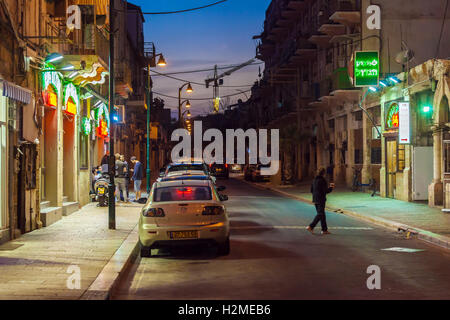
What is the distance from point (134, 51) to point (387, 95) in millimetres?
28317

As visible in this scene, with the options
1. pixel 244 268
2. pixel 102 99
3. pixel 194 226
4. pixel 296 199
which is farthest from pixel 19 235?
pixel 296 199

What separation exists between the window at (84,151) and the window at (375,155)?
47.7 ft

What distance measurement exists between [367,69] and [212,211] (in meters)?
18.0

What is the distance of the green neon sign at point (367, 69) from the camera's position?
1059 inches

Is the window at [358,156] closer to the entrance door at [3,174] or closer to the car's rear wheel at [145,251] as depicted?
the car's rear wheel at [145,251]

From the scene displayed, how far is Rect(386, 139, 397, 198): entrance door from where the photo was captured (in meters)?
26.3

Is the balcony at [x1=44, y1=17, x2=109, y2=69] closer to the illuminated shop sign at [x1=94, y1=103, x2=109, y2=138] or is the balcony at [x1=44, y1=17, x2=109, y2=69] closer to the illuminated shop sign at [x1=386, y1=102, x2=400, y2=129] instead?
the illuminated shop sign at [x1=94, y1=103, x2=109, y2=138]

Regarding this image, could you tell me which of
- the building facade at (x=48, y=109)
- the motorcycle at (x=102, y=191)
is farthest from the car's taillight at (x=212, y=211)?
the motorcycle at (x=102, y=191)

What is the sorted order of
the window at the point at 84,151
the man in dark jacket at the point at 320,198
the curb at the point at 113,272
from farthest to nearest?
the window at the point at 84,151, the man in dark jacket at the point at 320,198, the curb at the point at 113,272

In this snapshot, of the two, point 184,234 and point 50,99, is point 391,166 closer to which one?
point 50,99

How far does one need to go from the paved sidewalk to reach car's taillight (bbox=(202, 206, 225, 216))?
1.89 m

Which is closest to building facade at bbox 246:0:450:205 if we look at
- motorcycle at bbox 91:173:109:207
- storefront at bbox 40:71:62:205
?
motorcycle at bbox 91:173:109:207
